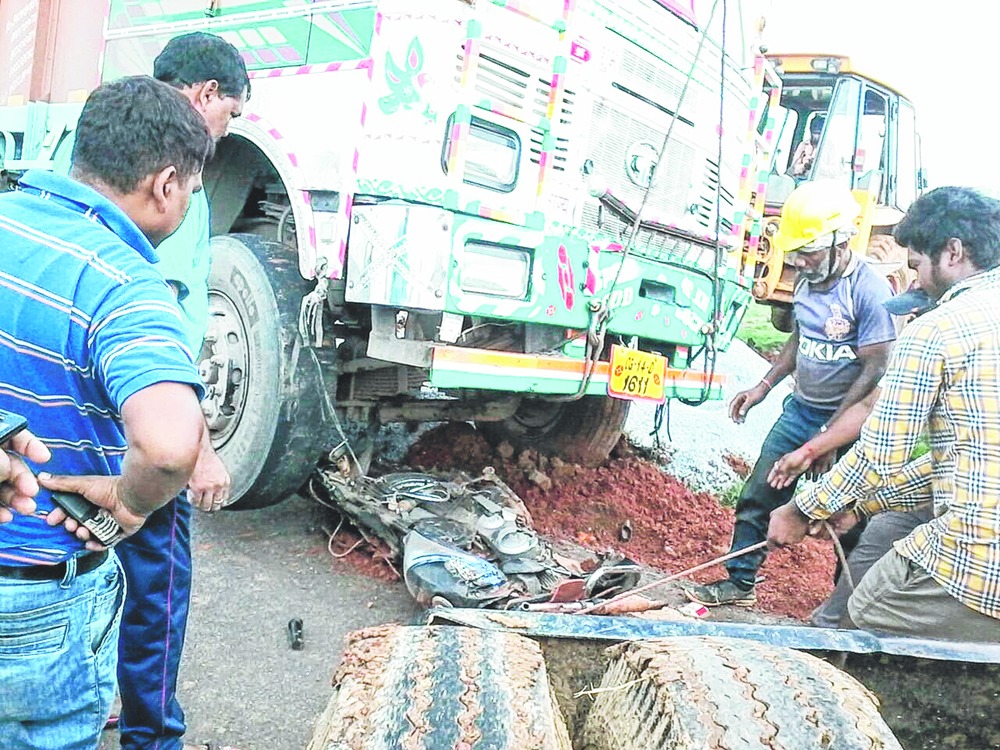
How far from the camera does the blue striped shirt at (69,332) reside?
149 cm

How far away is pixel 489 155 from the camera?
3.63 m

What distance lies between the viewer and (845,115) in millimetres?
8805

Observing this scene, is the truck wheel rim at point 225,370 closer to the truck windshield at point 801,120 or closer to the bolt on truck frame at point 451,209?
the bolt on truck frame at point 451,209

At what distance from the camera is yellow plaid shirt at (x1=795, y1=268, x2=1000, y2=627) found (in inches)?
85.2

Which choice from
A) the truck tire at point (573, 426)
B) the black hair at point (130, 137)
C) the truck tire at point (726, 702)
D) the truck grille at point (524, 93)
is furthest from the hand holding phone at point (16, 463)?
the truck tire at point (573, 426)

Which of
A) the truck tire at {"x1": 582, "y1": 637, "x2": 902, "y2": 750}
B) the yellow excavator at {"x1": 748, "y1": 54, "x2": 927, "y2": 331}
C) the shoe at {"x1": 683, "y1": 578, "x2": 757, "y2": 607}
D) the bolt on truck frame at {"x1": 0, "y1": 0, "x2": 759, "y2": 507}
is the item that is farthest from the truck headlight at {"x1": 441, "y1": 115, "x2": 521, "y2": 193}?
the yellow excavator at {"x1": 748, "y1": 54, "x2": 927, "y2": 331}

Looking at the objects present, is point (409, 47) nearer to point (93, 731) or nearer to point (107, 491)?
point (107, 491)

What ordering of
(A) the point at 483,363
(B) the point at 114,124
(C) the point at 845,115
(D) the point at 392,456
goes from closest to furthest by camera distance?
(B) the point at 114,124, (A) the point at 483,363, (D) the point at 392,456, (C) the point at 845,115

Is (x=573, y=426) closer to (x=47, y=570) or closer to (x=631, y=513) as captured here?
(x=631, y=513)

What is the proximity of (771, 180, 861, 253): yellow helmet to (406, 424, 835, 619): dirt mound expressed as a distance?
5.51 ft

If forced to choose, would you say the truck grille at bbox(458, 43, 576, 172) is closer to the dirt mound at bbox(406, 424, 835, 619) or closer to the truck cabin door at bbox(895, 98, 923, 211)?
the dirt mound at bbox(406, 424, 835, 619)

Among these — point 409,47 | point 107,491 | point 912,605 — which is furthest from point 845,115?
point 107,491

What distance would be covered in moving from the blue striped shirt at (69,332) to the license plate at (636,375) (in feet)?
8.97

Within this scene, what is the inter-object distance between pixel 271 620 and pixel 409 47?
2176 millimetres
